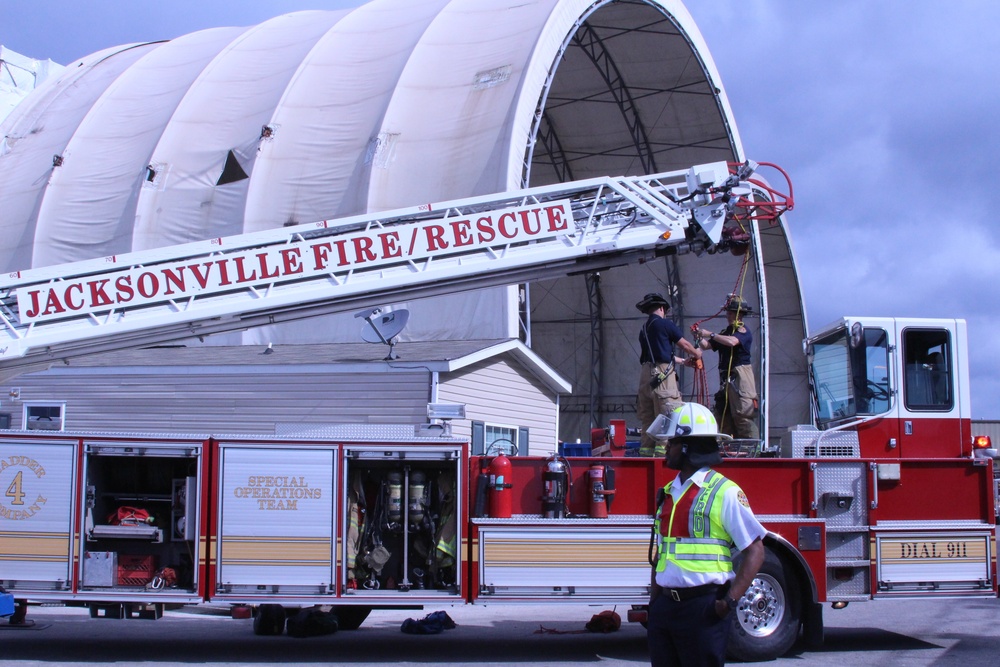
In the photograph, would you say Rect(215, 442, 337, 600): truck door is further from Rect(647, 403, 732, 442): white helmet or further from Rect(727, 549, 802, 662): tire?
Rect(647, 403, 732, 442): white helmet

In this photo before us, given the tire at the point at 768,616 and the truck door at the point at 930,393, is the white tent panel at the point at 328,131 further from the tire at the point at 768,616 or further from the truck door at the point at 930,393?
the tire at the point at 768,616

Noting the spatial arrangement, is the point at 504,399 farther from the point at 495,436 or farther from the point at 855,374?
the point at 855,374

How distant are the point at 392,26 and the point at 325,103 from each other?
3046mm

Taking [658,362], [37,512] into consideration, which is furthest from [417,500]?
[37,512]

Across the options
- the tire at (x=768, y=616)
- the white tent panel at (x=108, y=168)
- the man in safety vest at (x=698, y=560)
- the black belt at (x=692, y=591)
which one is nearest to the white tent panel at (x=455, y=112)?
the white tent panel at (x=108, y=168)

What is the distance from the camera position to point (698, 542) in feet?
16.5

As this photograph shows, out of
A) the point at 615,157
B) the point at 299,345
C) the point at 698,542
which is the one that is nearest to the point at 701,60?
the point at 615,157

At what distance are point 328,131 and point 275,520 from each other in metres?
12.6

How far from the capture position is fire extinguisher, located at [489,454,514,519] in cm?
919

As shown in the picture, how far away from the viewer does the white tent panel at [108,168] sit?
20.9 meters

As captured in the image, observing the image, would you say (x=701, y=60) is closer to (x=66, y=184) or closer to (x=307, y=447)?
(x=66, y=184)

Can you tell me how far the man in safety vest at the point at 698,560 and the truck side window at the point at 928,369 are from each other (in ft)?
18.1

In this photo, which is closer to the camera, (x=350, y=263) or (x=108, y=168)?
(x=350, y=263)

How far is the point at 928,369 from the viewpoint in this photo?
32.9 ft
